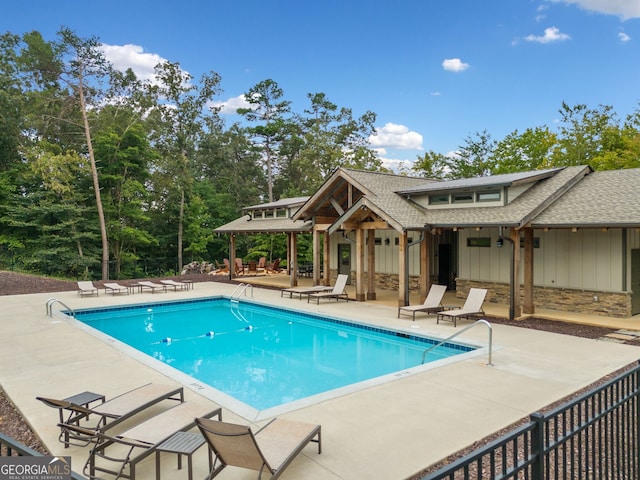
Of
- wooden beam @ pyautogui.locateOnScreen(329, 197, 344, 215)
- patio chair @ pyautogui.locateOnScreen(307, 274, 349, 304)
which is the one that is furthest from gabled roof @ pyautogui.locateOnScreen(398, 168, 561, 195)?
patio chair @ pyautogui.locateOnScreen(307, 274, 349, 304)

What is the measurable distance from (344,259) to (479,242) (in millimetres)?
7350

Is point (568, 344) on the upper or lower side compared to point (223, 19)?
lower

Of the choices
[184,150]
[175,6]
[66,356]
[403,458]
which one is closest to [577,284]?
[403,458]

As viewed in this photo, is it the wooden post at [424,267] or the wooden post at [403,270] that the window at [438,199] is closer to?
the wooden post at [424,267]

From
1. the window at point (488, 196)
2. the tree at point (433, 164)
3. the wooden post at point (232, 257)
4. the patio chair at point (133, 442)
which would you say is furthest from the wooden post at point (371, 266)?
the tree at point (433, 164)

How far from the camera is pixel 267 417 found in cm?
593

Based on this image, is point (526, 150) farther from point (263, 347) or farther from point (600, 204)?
point (263, 347)

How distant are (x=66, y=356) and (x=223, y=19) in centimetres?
2731

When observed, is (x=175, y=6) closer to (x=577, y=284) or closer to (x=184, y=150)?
(x=184, y=150)

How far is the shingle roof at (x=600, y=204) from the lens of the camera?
36.8 ft

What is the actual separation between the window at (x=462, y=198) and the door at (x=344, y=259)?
6.64 m

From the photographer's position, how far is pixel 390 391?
6953 mm

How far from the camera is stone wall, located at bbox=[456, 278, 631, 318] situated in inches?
485

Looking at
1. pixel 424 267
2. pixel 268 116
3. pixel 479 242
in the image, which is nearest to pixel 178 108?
pixel 268 116
